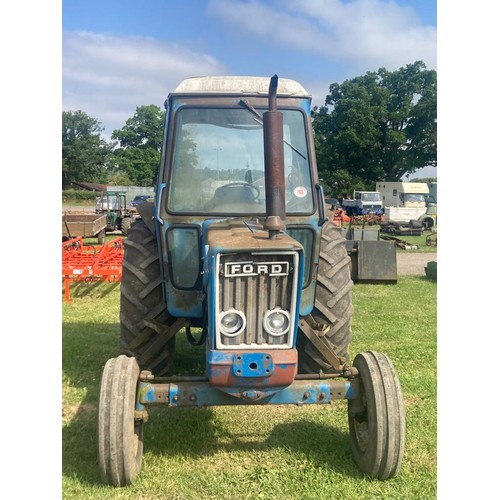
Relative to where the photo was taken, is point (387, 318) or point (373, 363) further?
point (387, 318)

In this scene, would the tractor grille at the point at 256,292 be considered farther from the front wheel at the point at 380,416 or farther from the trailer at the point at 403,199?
the trailer at the point at 403,199

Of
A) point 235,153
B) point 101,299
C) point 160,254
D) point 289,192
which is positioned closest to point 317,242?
point 289,192

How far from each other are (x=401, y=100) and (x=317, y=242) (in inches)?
1599

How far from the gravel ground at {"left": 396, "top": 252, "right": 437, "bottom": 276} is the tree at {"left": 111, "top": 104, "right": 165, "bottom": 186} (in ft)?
122

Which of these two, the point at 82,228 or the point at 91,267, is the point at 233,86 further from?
the point at 82,228

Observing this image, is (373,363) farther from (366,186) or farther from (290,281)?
(366,186)

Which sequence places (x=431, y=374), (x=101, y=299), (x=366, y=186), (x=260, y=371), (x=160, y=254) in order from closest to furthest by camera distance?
(x=260, y=371)
(x=160, y=254)
(x=431, y=374)
(x=101, y=299)
(x=366, y=186)

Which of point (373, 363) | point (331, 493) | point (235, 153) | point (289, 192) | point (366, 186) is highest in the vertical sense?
point (366, 186)

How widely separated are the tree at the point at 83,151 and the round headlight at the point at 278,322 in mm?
53613

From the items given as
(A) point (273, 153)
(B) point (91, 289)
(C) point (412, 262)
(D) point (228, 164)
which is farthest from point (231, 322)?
(C) point (412, 262)

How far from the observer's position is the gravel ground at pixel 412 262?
1126cm

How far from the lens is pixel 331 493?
295cm

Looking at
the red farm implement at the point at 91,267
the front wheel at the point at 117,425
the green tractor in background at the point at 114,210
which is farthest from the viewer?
the green tractor in background at the point at 114,210

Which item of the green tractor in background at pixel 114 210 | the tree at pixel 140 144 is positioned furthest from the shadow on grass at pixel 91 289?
the tree at pixel 140 144
